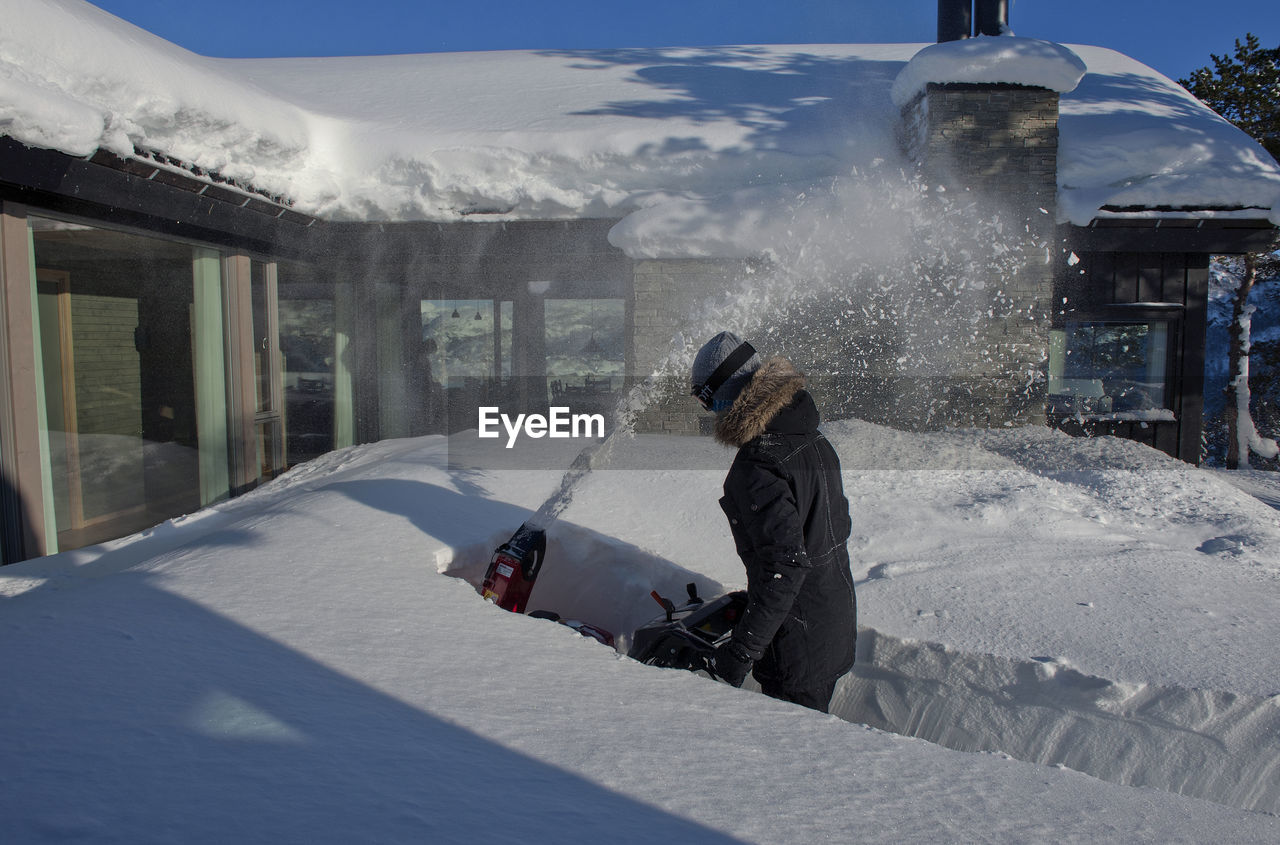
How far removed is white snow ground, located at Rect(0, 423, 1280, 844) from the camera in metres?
1.45

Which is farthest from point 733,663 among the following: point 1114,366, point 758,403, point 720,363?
point 1114,366

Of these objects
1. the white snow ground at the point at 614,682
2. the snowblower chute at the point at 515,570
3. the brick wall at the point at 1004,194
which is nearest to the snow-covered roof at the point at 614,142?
the brick wall at the point at 1004,194

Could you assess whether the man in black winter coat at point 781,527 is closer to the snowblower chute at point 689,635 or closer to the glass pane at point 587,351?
the snowblower chute at point 689,635

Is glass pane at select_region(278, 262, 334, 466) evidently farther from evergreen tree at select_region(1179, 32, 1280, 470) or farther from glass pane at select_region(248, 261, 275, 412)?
evergreen tree at select_region(1179, 32, 1280, 470)

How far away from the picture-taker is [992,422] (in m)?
6.55

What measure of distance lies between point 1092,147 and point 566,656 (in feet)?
23.9

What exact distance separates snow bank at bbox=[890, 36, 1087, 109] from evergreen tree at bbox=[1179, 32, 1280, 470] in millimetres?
6697

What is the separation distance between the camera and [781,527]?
2.13 m

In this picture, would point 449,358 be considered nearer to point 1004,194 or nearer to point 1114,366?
point 1004,194

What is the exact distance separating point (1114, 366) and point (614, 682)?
816 centimetres

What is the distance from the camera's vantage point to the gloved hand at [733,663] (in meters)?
2.21

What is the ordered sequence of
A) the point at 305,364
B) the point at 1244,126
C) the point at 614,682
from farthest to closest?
the point at 1244,126 < the point at 305,364 < the point at 614,682

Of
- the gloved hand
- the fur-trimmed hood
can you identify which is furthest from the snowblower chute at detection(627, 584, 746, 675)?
the fur-trimmed hood

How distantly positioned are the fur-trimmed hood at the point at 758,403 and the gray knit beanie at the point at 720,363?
0.05 m
